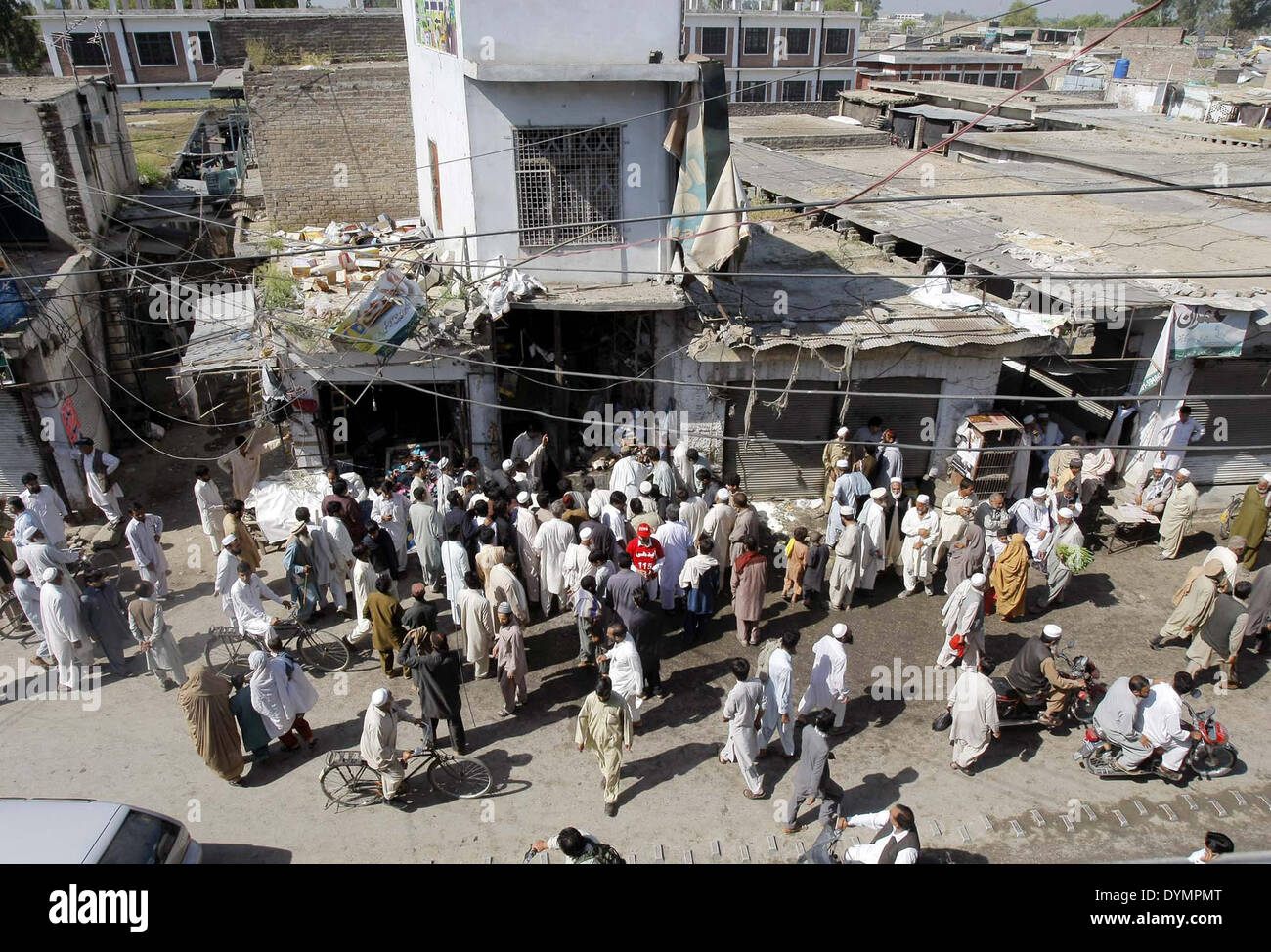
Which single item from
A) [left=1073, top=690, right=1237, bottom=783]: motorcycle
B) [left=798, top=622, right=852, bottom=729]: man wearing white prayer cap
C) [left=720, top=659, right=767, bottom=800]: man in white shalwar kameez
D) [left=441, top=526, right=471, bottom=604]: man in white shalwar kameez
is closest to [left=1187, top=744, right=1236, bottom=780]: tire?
[left=1073, top=690, right=1237, bottom=783]: motorcycle

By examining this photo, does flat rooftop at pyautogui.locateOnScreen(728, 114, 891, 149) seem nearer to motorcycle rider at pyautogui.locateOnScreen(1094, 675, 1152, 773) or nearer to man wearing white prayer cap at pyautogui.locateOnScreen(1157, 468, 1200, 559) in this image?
man wearing white prayer cap at pyautogui.locateOnScreen(1157, 468, 1200, 559)

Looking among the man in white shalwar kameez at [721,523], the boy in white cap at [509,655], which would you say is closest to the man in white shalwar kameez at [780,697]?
the boy in white cap at [509,655]

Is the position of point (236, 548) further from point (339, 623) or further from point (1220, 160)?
point (1220, 160)

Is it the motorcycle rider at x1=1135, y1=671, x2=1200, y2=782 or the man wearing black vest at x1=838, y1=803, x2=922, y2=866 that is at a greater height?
→ the man wearing black vest at x1=838, y1=803, x2=922, y2=866

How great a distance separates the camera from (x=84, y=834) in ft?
19.7

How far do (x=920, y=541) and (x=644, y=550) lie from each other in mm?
3475

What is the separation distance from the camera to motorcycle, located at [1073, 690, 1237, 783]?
792 cm

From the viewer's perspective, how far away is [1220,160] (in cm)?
1998

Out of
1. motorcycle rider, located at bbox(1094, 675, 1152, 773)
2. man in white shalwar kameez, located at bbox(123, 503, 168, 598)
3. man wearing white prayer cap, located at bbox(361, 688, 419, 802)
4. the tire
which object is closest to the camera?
man wearing white prayer cap, located at bbox(361, 688, 419, 802)

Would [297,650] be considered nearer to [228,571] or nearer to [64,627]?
[228,571]

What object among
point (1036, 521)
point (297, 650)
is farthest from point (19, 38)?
point (1036, 521)

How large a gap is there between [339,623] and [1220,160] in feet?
70.8

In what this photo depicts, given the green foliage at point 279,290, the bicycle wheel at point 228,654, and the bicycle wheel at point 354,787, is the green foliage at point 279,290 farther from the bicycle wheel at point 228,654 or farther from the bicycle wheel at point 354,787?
the bicycle wheel at point 354,787

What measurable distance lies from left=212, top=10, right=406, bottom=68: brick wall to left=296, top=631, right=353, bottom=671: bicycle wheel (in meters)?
15.3
